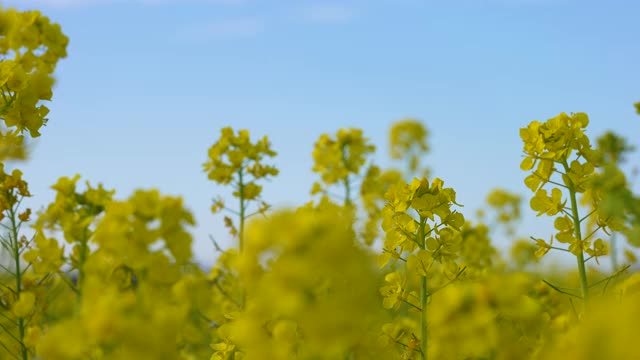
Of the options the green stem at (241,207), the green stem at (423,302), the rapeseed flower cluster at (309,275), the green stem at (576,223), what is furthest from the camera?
the green stem at (241,207)

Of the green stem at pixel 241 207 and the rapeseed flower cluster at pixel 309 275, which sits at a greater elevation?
the green stem at pixel 241 207

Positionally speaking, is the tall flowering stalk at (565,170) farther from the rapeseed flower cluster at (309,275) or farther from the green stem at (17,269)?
the green stem at (17,269)

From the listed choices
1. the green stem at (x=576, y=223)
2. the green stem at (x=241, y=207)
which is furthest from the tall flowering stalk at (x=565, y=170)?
the green stem at (x=241, y=207)

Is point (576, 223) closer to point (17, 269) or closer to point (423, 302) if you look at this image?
point (423, 302)

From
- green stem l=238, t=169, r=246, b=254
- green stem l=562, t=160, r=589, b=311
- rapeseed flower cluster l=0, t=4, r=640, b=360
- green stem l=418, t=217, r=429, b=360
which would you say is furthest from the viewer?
green stem l=238, t=169, r=246, b=254

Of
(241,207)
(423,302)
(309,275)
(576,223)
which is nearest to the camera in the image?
(309,275)

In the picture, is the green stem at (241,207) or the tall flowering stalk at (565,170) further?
the green stem at (241,207)

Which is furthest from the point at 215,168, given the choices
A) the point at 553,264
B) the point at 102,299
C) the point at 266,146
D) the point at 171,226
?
the point at 553,264

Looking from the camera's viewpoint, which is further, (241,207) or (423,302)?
(241,207)

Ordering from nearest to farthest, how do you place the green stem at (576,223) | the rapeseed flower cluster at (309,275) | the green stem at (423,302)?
the rapeseed flower cluster at (309,275), the green stem at (423,302), the green stem at (576,223)

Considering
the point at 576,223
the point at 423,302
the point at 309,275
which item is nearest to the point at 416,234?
the point at 423,302

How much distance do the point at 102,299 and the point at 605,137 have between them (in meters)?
3.08

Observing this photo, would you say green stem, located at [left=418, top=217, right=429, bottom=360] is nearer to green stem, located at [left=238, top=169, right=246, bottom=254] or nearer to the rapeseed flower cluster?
the rapeseed flower cluster

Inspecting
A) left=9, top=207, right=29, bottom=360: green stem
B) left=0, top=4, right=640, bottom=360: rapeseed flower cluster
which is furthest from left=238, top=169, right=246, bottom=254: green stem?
left=9, top=207, right=29, bottom=360: green stem
